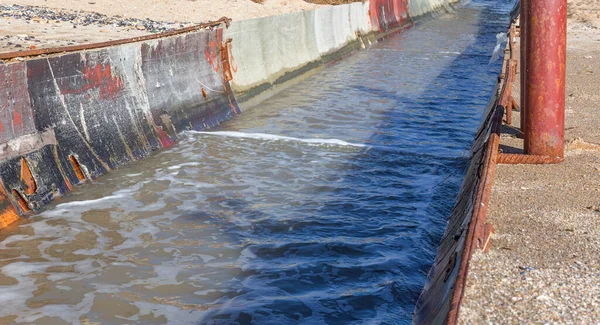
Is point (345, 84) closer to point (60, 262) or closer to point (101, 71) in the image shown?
point (101, 71)

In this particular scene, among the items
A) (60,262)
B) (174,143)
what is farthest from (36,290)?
(174,143)

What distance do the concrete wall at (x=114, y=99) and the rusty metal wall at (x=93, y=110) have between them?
0.04 feet

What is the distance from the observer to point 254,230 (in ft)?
21.8

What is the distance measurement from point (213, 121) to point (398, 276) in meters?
5.88

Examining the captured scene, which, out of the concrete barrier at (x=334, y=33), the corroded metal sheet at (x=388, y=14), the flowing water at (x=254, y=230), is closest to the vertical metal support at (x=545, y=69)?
the flowing water at (x=254, y=230)

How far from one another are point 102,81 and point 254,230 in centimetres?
293

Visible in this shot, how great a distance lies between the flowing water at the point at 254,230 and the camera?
516 cm

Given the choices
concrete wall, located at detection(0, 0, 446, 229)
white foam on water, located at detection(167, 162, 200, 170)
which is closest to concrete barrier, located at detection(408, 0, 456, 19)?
concrete wall, located at detection(0, 0, 446, 229)

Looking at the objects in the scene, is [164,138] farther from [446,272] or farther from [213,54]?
[446,272]

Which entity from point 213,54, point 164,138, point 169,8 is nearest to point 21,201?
point 164,138

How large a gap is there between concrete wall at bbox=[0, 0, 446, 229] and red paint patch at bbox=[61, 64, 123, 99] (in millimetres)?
11

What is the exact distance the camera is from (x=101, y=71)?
8.39 meters

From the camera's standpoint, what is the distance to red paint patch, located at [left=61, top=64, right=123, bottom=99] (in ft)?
26.7

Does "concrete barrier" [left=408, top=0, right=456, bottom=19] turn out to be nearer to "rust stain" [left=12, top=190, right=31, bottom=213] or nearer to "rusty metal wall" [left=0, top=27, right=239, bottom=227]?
"rusty metal wall" [left=0, top=27, right=239, bottom=227]
